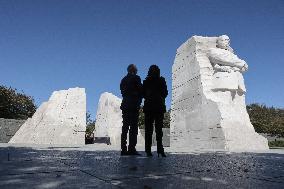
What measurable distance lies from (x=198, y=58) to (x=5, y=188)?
39.4 ft

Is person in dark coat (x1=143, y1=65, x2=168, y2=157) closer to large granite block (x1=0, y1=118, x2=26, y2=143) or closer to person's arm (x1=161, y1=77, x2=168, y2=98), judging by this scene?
person's arm (x1=161, y1=77, x2=168, y2=98)

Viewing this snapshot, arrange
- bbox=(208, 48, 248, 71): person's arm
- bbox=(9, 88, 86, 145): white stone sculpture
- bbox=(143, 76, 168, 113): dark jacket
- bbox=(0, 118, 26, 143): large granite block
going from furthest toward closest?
bbox=(0, 118, 26, 143): large granite block
bbox=(9, 88, 86, 145): white stone sculpture
bbox=(208, 48, 248, 71): person's arm
bbox=(143, 76, 168, 113): dark jacket

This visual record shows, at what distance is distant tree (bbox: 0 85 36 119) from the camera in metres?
46.6

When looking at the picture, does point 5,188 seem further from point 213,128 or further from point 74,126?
point 74,126

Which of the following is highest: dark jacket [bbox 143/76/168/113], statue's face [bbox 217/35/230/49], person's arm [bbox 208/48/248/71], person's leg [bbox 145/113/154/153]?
statue's face [bbox 217/35/230/49]

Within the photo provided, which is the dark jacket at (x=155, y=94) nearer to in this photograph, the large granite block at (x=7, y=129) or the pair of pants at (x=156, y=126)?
the pair of pants at (x=156, y=126)

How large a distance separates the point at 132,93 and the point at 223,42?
8.48 m

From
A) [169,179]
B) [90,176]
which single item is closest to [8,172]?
[90,176]

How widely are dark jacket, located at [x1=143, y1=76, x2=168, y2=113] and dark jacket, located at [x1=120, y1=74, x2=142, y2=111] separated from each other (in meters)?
0.23

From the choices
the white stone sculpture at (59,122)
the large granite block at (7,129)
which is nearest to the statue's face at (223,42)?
the white stone sculpture at (59,122)

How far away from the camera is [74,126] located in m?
20.4

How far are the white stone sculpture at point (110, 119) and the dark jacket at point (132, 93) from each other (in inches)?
569

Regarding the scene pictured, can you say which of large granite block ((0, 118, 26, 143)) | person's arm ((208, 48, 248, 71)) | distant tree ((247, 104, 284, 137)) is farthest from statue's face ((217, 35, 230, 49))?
distant tree ((247, 104, 284, 137))

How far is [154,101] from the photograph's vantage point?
20.4ft
